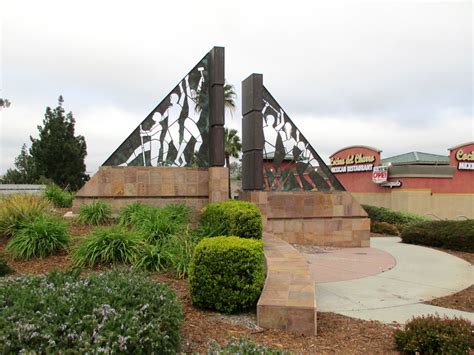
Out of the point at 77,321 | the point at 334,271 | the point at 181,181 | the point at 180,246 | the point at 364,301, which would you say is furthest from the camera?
the point at 181,181

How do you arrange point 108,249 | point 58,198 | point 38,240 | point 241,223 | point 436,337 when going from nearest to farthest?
point 436,337, point 108,249, point 38,240, point 241,223, point 58,198

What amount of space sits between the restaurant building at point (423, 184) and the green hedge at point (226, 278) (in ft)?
71.0

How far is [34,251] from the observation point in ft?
20.6

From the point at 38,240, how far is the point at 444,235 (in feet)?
33.0

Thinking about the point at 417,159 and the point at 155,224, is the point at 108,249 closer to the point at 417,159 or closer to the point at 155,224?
the point at 155,224

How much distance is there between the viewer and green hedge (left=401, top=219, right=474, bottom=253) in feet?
35.7

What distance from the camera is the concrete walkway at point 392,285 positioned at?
202 inches

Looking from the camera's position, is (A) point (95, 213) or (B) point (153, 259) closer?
(B) point (153, 259)

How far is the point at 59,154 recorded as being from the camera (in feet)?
99.9

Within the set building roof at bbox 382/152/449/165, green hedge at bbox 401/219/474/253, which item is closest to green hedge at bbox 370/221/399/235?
green hedge at bbox 401/219/474/253

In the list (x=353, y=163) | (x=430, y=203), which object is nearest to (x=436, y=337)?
(x=430, y=203)

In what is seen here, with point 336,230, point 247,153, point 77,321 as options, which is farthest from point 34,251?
point 336,230

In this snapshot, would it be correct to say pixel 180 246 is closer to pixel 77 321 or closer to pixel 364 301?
pixel 364 301

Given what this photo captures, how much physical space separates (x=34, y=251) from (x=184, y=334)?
140 inches
